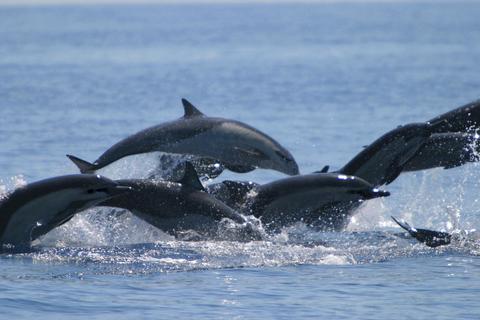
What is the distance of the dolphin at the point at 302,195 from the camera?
15547 mm

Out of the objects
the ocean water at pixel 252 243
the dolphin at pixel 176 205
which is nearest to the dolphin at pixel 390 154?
the ocean water at pixel 252 243

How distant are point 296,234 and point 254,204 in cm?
67

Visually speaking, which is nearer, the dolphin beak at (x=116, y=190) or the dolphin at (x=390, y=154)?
the dolphin beak at (x=116, y=190)

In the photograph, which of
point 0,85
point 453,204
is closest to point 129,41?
point 0,85

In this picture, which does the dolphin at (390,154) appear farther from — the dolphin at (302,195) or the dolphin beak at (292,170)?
the dolphin beak at (292,170)

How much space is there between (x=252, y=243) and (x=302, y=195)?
3.42 feet

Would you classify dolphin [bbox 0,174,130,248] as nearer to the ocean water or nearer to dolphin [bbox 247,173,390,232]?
the ocean water

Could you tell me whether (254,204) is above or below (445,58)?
below

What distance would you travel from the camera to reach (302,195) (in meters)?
15.6

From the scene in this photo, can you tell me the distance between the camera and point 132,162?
18469 millimetres

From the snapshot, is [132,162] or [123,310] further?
[132,162]

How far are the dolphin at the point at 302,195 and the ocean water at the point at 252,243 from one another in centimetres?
29

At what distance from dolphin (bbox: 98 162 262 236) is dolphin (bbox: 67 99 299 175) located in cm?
119

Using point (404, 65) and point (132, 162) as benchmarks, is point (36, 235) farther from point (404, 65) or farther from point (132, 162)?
point (404, 65)
